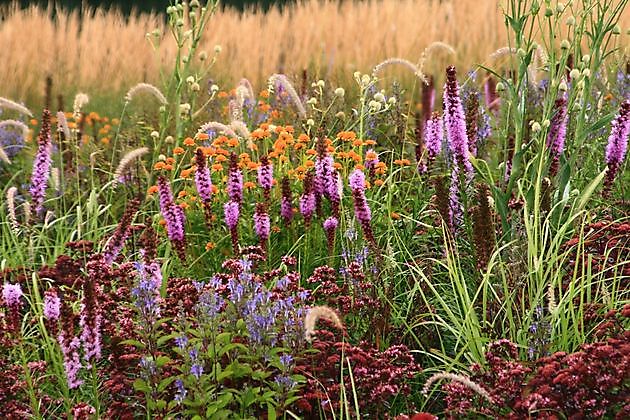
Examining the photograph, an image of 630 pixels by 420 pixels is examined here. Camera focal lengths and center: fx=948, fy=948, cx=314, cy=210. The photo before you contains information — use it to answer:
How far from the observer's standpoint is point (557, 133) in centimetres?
473

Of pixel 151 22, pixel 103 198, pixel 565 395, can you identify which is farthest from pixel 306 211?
pixel 151 22

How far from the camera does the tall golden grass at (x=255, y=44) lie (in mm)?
9727

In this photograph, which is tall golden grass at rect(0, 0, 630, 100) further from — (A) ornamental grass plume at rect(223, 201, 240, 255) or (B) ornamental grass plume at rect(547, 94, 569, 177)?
(A) ornamental grass plume at rect(223, 201, 240, 255)

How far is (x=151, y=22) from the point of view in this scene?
11203 millimetres

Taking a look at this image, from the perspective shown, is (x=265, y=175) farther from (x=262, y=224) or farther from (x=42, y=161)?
(x=42, y=161)

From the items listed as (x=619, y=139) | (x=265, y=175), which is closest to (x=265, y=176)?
(x=265, y=175)

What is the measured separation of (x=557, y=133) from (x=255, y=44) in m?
6.01

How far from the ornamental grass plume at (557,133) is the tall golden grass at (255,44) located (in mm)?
4477

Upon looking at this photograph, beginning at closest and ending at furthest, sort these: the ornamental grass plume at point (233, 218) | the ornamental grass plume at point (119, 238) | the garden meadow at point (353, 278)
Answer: the garden meadow at point (353, 278), the ornamental grass plume at point (119, 238), the ornamental grass plume at point (233, 218)

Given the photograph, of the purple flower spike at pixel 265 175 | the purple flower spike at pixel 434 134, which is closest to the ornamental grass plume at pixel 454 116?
the purple flower spike at pixel 434 134

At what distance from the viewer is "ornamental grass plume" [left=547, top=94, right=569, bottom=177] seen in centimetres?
474

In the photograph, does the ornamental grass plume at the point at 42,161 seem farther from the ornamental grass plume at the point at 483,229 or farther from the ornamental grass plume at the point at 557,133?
the ornamental grass plume at the point at 557,133

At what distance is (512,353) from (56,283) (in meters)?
2.11

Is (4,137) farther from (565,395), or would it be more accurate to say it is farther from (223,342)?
(565,395)
